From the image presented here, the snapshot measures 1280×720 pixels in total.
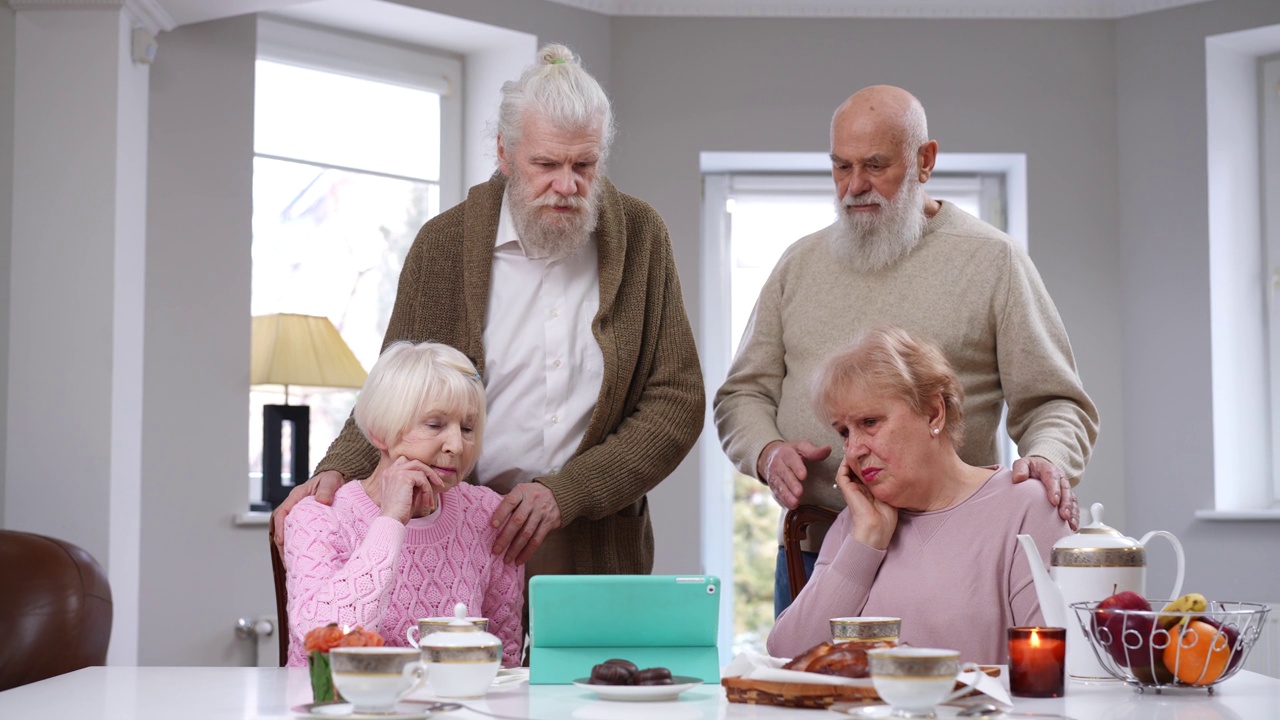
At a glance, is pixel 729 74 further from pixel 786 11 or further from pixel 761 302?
pixel 761 302

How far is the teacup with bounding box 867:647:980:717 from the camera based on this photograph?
128 cm

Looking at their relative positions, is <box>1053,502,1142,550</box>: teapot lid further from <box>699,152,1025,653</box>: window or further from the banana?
<box>699,152,1025,653</box>: window

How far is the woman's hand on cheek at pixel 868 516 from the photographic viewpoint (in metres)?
2.14

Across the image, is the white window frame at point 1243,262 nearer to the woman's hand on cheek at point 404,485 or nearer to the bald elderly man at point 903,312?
the bald elderly man at point 903,312

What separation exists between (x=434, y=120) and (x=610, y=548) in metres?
2.76

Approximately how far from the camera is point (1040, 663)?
61.1 inches

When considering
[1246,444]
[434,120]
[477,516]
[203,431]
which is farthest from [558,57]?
[1246,444]

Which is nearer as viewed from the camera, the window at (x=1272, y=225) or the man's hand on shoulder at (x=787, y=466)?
the man's hand on shoulder at (x=787, y=466)

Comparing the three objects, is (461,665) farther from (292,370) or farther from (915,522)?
(292,370)

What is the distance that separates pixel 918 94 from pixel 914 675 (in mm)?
3916

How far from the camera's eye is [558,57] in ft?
8.07

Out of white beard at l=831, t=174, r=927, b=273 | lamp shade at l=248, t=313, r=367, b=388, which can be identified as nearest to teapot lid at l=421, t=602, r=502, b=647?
white beard at l=831, t=174, r=927, b=273

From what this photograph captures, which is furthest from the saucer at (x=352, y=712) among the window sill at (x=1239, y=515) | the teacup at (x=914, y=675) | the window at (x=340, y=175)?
the window sill at (x=1239, y=515)

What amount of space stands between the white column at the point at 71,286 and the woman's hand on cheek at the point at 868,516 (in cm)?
222
